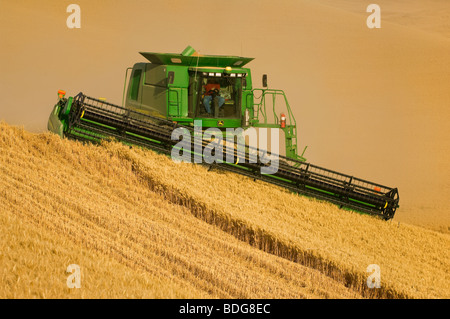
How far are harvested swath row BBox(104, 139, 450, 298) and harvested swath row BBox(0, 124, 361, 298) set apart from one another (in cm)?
21

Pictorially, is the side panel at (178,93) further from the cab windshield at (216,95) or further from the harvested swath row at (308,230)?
the harvested swath row at (308,230)

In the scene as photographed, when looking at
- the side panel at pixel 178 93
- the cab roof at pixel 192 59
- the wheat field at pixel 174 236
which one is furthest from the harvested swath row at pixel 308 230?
the cab roof at pixel 192 59

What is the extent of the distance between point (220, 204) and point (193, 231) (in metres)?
0.80

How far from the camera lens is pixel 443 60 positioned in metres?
29.0

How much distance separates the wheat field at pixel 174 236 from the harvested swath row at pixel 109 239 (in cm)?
2

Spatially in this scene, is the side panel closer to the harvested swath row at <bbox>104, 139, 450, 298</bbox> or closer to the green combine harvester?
the green combine harvester

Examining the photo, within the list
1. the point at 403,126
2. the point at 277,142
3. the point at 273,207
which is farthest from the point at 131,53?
the point at 273,207

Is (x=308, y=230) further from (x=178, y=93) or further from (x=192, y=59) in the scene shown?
(x=192, y=59)

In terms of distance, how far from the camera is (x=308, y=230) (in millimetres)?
7930

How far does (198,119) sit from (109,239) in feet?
14.3

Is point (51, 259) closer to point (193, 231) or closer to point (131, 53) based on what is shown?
point (193, 231)

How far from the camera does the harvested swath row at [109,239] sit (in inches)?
194

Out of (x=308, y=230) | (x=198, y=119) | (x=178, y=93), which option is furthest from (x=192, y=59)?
(x=308, y=230)

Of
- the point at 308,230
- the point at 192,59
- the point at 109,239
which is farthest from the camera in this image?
the point at 192,59
